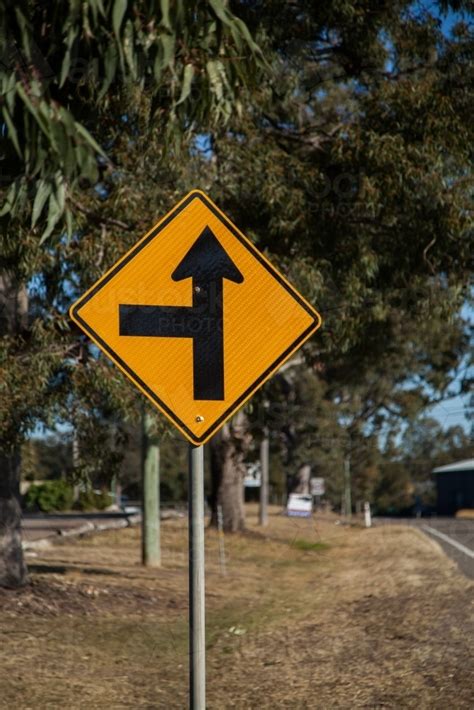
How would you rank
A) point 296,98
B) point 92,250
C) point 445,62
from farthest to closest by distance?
1. point 296,98
2. point 445,62
3. point 92,250

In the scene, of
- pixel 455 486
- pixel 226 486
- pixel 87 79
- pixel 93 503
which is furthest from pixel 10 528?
pixel 455 486

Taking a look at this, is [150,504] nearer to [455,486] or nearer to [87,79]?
[87,79]

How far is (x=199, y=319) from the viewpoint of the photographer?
4809 mm

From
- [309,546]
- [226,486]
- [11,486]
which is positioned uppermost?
[11,486]

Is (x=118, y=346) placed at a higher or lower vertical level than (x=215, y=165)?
lower

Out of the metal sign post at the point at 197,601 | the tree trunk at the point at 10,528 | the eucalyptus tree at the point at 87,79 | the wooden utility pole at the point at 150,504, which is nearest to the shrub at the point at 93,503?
the wooden utility pole at the point at 150,504

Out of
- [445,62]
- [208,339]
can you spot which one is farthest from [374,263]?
[208,339]

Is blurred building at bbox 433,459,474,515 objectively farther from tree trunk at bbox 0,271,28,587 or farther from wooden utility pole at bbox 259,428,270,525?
tree trunk at bbox 0,271,28,587

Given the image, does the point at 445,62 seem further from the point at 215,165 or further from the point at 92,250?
the point at 92,250

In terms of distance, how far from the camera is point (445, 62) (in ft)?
47.8

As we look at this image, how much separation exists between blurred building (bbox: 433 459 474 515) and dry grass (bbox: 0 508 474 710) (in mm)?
64291

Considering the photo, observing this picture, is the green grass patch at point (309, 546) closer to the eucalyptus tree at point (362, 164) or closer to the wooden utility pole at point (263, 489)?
the wooden utility pole at point (263, 489)

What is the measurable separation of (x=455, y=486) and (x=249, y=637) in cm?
7513

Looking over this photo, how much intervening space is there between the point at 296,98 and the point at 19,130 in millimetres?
12464
